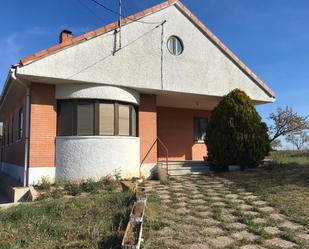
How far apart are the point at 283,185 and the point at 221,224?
4.41 m

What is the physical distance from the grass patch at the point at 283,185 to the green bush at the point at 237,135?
2.65ft

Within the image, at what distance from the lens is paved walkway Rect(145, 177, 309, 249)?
5430 millimetres

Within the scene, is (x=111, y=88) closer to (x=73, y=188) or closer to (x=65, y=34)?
(x=65, y=34)

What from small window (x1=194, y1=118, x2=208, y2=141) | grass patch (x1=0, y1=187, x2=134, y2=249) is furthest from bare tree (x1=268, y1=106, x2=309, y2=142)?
grass patch (x1=0, y1=187, x2=134, y2=249)

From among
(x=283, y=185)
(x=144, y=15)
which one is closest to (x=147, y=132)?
(x=144, y=15)

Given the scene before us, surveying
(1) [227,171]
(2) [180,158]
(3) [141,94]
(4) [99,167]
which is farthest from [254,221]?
(2) [180,158]

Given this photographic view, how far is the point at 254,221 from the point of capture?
263 inches

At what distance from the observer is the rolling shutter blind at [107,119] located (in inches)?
472

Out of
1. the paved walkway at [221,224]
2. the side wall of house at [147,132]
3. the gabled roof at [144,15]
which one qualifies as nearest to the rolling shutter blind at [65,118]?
the gabled roof at [144,15]

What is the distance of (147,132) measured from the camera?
542 inches

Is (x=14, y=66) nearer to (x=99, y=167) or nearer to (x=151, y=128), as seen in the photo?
(x=99, y=167)

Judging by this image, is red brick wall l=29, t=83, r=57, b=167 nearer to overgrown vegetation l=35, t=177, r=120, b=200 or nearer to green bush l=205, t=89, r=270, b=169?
overgrown vegetation l=35, t=177, r=120, b=200

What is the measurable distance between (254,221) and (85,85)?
763cm

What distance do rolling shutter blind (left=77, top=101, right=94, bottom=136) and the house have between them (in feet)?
0.12
